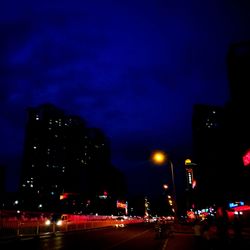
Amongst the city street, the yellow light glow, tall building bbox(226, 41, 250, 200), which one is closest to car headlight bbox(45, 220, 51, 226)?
the city street

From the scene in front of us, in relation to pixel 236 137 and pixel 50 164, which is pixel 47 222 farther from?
pixel 50 164

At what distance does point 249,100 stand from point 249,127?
4490mm

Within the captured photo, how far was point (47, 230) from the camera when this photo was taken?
28.8m

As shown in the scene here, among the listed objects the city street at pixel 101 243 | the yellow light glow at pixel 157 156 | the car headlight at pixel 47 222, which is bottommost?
the city street at pixel 101 243

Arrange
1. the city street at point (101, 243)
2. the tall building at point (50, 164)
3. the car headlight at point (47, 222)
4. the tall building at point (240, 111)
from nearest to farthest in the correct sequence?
the city street at point (101, 243)
the car headlight at point (47, 222)
the tall building at point (240, 111)
the tall building at point (50, 164)

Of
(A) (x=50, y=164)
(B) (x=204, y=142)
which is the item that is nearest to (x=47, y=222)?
(B) (x=204, y=142)

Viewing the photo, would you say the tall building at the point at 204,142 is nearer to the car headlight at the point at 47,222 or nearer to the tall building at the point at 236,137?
the tall building at the point at 236,137

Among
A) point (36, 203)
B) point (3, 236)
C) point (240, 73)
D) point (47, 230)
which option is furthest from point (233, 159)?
point (36, 203)

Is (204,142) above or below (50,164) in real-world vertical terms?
below

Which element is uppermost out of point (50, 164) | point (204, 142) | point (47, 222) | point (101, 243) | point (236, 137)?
point (50, 164)

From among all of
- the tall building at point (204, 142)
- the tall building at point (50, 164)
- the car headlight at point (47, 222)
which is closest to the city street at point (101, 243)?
the car headlight at point (47, 222)

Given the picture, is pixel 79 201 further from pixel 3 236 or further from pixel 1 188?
pixel 3 236

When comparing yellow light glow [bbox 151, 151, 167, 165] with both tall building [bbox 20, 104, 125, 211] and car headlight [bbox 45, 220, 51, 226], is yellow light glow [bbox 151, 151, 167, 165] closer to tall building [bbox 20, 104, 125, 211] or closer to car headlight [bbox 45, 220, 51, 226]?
→ car headlight [bbox 45, 220, 51, 226]

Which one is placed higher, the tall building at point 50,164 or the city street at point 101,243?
the tall building at point 50,164
